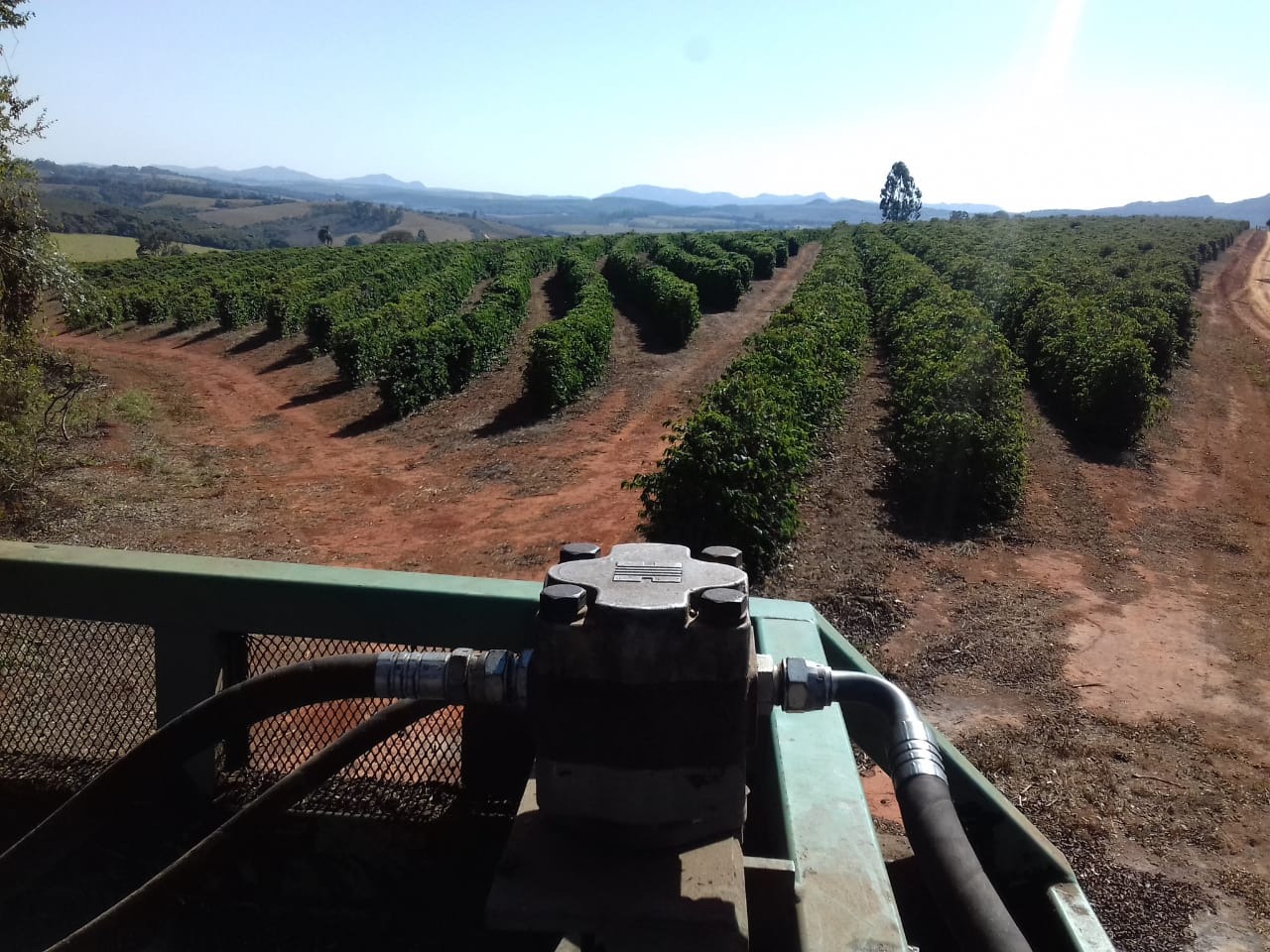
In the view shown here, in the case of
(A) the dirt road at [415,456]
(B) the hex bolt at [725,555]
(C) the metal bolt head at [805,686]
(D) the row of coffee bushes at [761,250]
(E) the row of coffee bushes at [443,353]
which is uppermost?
(D) the row of coffee bushes at [761,250]

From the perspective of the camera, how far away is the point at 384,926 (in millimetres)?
2775

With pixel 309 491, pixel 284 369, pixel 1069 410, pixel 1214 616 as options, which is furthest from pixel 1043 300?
pixel 284 369

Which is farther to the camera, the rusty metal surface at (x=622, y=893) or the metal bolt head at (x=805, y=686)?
the metal bolt head at (x=805, y=686)

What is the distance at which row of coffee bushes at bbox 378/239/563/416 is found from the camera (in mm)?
20062

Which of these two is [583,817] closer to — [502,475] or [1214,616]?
[1214,616]

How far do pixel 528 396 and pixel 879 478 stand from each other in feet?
32.2

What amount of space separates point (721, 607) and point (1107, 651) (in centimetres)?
870

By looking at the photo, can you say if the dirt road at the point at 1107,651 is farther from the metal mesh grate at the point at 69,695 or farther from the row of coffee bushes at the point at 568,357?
the row of coffee bushes at the point at 568,357

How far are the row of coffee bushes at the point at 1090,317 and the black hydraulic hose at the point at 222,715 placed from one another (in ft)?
56.9

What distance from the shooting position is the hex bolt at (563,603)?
1618 millimetres

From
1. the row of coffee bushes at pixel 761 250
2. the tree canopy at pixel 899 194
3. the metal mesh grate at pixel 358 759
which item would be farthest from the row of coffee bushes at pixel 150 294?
the tree canopy at pixel 899 194

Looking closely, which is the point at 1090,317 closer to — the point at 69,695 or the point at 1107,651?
the point at 1107,651

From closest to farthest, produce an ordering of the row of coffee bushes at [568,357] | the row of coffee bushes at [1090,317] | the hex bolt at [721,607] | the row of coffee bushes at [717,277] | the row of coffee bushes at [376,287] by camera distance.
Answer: the hex bolt at [721,607] → the row of coffee bushes at [1090,317] → the row of coffee bushes at [568,357] → the row of coffee bushes at [376,287] → the row of coffee bushes at [717,277]

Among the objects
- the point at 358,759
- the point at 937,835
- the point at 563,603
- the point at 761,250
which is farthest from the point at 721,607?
the point at 761,250
